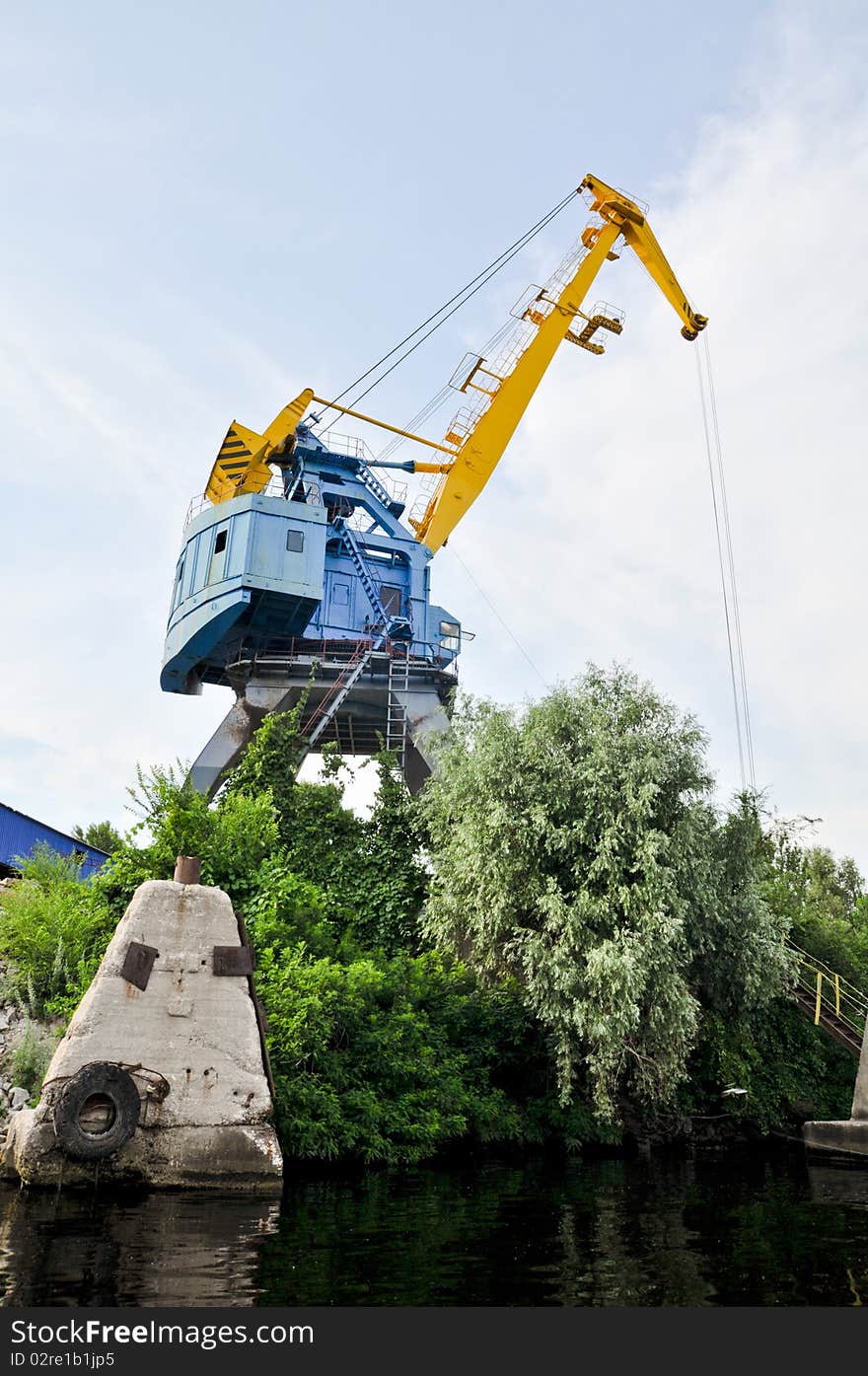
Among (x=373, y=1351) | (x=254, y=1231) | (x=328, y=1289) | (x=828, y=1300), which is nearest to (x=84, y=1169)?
(x=254, y=1231)

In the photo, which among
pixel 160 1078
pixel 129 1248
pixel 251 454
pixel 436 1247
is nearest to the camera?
pixel 129 1248

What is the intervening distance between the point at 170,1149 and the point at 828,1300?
6.34m

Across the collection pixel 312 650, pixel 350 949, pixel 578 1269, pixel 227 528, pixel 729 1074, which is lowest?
pixel 578 1269

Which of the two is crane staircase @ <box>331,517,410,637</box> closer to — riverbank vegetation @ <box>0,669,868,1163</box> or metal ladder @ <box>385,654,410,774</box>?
metal ladder @ <box>385,654,410,774</box>

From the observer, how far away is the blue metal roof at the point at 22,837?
20062 millimetres

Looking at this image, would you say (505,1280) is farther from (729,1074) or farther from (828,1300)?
(729,1074)

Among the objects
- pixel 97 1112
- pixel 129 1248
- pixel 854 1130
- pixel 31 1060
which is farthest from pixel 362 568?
pixel 129 1248

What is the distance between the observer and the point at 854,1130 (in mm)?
15773

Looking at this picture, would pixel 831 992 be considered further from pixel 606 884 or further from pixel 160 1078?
pixel 160 1078

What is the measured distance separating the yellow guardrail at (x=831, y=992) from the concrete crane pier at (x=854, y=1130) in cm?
285

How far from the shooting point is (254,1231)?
7.80 metres

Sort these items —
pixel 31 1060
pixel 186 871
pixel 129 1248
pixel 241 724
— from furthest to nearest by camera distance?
pixel 241 724 → pixel 31 1060 → pixel 186 871 → pixel 129 1248

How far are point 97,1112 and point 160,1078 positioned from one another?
25.9 inches

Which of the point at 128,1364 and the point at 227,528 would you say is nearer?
the point at 128,1364
